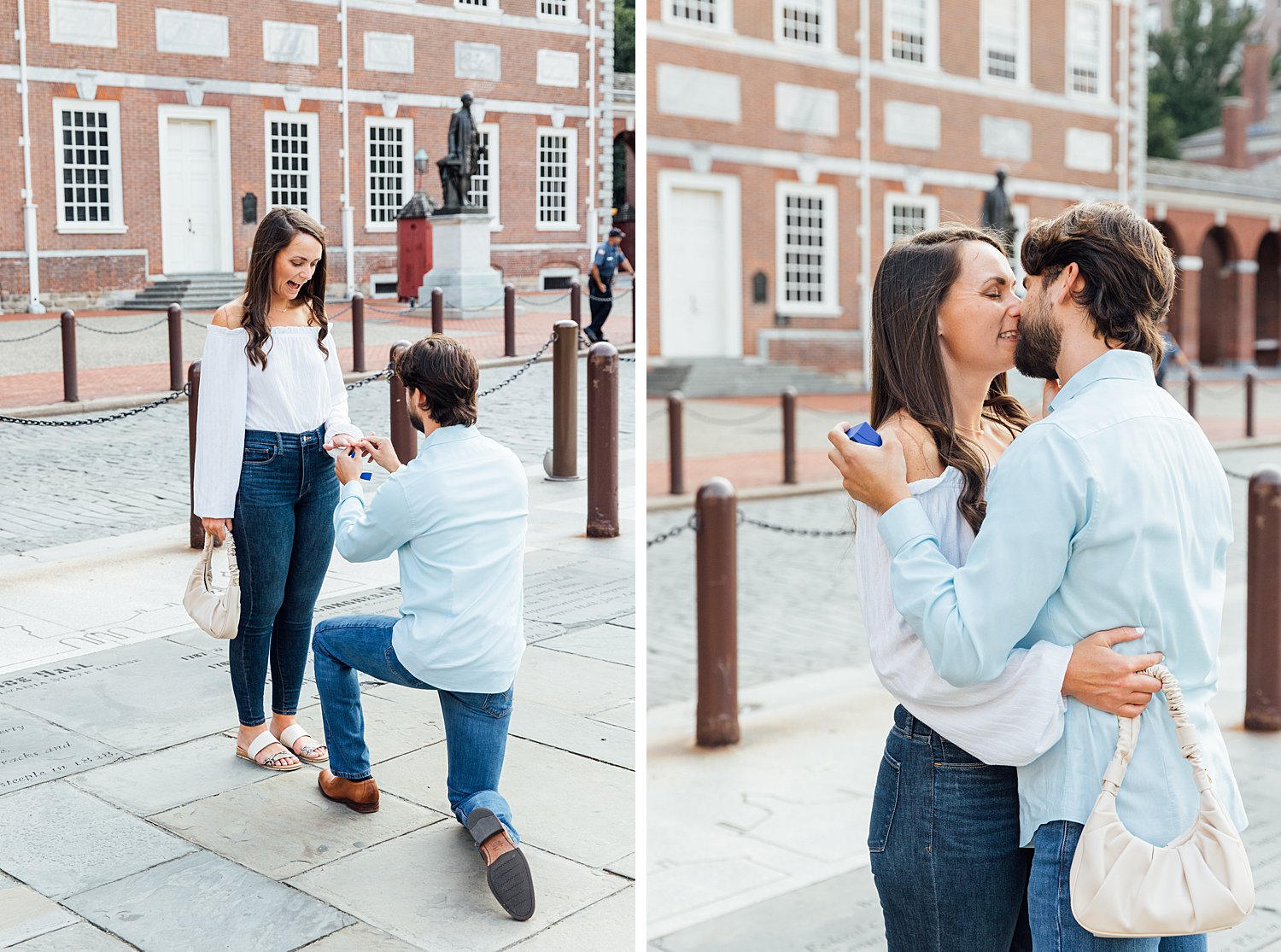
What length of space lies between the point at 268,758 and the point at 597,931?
35.1 inches

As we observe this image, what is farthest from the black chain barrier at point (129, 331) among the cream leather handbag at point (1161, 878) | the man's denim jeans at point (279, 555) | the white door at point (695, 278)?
the white door at point (695, 278)

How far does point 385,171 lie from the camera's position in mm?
3398

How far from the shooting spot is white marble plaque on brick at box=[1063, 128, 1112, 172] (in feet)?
85.9

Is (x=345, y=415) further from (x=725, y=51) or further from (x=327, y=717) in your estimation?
(x=725, y=51)

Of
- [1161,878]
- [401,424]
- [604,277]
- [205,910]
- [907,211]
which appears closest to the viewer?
[1161,878]

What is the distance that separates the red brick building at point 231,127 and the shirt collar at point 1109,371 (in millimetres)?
1813

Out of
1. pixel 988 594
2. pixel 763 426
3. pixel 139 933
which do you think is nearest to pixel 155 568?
pixel 139 933

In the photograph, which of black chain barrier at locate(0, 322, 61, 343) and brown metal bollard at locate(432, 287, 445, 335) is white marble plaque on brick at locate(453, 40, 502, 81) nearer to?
brown metal bollard at locate(432, 287, 445, 335)

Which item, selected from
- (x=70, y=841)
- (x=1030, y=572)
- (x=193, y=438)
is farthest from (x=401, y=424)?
(x=1030, y=572)

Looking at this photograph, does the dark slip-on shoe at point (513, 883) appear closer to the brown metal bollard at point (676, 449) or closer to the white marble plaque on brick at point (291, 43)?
the white marble plaque on brick at point (291, 43)

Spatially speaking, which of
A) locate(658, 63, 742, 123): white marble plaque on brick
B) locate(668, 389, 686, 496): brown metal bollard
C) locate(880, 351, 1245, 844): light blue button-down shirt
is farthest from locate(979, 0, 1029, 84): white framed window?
locate(880, 351, 1245, 844): light blue button-down shirt

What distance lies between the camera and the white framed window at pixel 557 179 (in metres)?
3.72

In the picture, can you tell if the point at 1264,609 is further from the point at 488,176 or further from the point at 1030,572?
the point at 1030,572

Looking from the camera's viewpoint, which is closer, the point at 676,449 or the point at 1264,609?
the point at 1264,609
